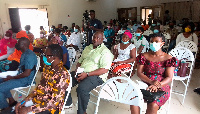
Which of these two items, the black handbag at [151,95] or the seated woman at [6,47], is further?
the seated woman at [6,47]

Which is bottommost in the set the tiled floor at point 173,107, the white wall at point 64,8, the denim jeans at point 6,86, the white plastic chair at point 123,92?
the tiled floor at point 173,107

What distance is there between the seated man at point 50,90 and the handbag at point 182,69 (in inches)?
72.3

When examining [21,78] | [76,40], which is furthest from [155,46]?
[76,40]

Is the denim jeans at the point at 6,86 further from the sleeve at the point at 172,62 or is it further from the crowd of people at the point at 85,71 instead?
the sleeve at the point at 172,62

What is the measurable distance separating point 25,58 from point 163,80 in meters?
1.91

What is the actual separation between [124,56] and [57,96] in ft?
6.33

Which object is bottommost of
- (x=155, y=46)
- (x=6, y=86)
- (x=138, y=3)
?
(x=6, y=86)

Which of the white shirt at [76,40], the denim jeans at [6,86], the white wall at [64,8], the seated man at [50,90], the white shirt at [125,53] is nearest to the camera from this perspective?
the seated man at [50,90]

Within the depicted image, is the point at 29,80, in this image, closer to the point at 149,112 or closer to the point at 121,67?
the point at 121,67

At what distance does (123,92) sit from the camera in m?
1.65

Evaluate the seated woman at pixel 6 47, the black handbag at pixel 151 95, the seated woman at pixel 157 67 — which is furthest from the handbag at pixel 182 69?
the seated woman at pixel 6 47

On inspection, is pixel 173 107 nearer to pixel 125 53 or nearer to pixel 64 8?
pixel 125 53

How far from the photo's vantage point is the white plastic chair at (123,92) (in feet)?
5.08

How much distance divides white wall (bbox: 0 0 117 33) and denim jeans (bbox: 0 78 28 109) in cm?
617
